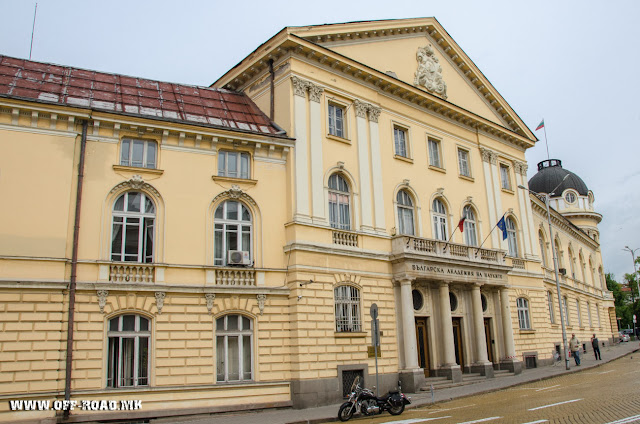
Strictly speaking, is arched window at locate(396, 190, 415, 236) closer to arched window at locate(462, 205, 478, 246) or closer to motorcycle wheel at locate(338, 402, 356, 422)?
arched window at locate(462, 205, 478, 246)

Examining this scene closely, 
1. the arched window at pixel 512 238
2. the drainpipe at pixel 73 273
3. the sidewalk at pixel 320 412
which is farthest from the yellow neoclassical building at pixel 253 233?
the arched window at pixel 512 238

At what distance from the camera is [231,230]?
22062 mm

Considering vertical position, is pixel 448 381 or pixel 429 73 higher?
pixel 429 73

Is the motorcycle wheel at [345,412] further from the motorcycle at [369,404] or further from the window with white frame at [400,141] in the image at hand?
the window with white frame at [400,141]

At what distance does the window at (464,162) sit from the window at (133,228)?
1841 centimetres

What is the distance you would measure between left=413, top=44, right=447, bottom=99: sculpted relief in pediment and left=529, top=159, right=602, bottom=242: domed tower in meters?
35.2

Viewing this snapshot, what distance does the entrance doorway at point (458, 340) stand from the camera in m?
28.9

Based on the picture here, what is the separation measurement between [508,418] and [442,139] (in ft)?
61.8

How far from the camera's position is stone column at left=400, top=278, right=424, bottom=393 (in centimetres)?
2434

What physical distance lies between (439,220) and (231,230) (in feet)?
40.6

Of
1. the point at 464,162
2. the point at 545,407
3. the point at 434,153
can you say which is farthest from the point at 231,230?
the point at 464,162

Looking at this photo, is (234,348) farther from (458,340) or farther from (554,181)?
(554,181)

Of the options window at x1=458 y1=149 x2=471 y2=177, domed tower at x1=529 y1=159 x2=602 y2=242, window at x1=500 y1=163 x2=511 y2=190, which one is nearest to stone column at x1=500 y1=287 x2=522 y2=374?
window at x1=458 y1=149 x2=471 y2=177

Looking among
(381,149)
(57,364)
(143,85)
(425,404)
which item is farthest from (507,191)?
(57,364)
